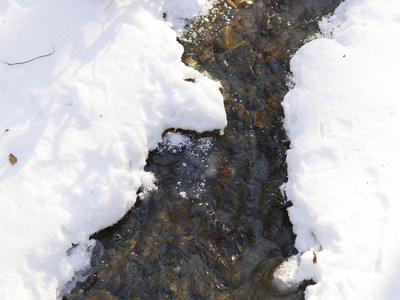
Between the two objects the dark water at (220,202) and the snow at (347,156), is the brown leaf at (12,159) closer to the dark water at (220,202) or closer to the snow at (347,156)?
the dark water at (220,202)

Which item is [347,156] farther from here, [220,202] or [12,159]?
[12,159]

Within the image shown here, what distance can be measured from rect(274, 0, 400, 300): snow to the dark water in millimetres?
248

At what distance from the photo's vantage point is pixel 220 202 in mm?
4785

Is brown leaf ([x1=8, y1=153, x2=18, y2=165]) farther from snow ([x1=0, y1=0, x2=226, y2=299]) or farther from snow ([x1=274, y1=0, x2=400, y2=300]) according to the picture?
snow ([x1=274, y1=0, x2=400, y2=300])

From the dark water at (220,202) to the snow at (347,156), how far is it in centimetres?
25

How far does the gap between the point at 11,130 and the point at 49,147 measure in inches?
22.8


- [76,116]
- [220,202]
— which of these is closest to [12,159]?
[76,116]

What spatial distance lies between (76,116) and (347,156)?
384 cm

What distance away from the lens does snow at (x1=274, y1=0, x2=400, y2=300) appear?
4.13 metres

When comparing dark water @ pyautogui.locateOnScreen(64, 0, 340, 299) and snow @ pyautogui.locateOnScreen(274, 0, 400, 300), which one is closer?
snow @ pyautogui.locateOnScreen(274, 0, 400, 300)

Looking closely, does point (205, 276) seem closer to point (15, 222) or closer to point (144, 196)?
point (144, 196)

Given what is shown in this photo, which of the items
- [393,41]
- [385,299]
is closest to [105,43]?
[393,41]

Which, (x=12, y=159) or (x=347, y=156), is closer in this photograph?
(x=12, y=159)

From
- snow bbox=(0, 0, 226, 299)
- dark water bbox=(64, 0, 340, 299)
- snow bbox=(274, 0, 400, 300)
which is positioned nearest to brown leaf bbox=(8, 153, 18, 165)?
snow bbox=(0, 0, 226, 299)
